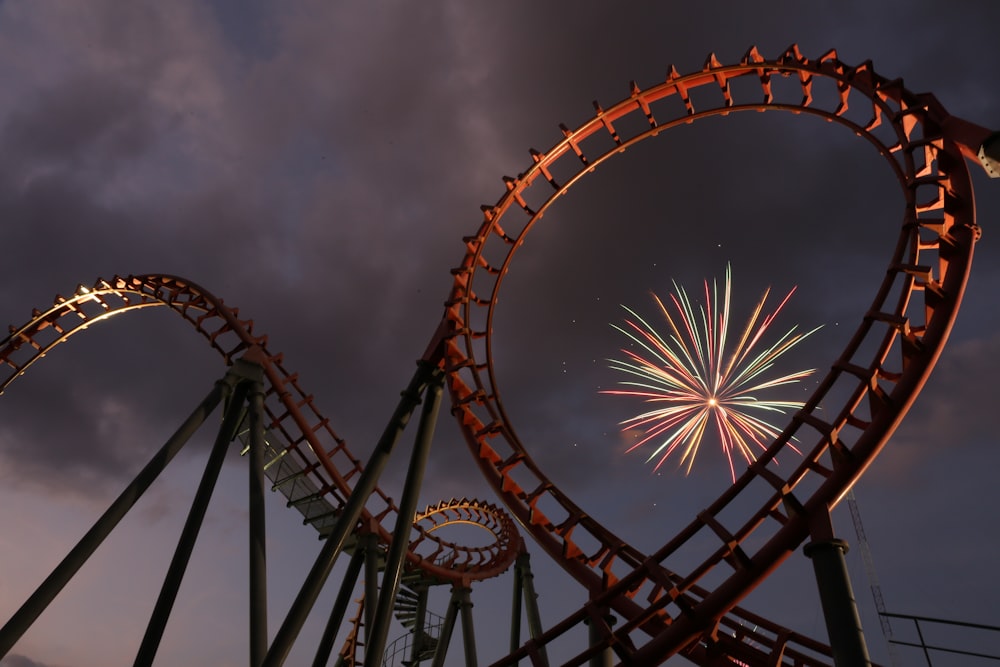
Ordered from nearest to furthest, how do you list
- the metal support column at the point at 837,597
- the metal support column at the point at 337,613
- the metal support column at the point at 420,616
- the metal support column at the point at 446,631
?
the metal support column at the point at 837,597, the metal support column at the point at 337,613, the metal support column at the point at 446,631, the metal support column at the point at 420,616

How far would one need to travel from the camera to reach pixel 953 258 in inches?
269

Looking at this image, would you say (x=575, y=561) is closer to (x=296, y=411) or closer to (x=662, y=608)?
(x=662, y=608)

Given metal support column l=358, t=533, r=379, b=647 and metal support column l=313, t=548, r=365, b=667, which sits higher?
metal support column l=358, t=533, r=379, b=647

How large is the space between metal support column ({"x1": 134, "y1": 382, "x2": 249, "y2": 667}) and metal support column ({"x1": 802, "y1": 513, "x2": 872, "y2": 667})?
772cm

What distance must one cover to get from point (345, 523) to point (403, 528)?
0.79 meters

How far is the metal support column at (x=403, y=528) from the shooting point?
8.03 meters

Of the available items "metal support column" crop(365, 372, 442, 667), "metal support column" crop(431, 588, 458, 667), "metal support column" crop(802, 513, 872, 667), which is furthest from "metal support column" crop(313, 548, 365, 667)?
"metal support column" crop(802, 513, 872, 667)

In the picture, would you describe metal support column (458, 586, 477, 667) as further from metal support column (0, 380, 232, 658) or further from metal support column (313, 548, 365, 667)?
metal support column (0, 380, 232, 658)

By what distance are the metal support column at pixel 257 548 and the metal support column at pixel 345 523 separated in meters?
0.93

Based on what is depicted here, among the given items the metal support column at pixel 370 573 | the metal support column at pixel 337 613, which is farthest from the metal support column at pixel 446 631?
the metal support column at pixel 337 613

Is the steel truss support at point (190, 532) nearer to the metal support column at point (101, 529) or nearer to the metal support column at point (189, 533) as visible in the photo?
the metal support column at point (189, 533)

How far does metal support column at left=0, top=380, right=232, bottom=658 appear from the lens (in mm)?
8438

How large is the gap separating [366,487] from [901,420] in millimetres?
6412

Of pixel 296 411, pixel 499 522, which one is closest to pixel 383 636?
pixel 296 411
